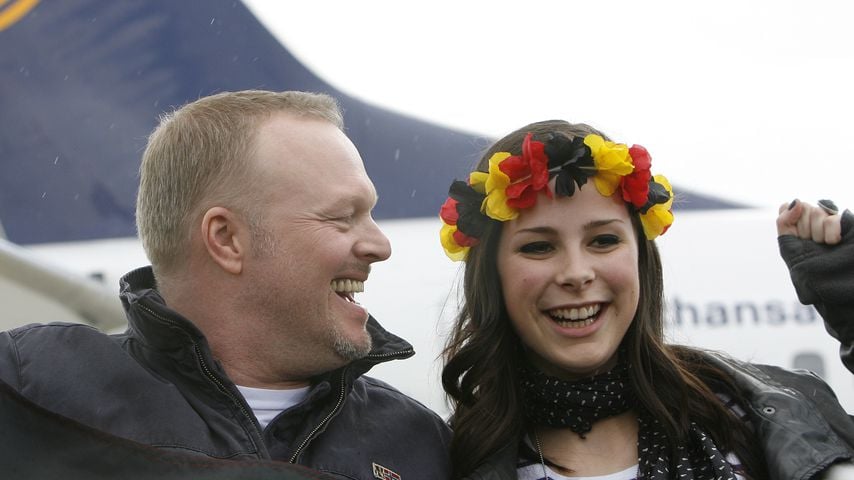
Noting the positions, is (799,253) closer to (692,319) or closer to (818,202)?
(818,202)

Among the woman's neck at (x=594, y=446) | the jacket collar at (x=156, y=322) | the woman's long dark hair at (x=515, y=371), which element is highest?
the jacket collar at (x=156, y=322)

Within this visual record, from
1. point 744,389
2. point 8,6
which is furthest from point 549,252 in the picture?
point 8,6

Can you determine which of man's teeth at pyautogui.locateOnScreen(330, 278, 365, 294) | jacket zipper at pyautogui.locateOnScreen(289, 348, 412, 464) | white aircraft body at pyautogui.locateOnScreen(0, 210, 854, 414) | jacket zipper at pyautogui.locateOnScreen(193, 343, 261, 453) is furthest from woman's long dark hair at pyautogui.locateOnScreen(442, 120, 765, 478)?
white aircraft body at pyautogui.locateOnScreen(0, 210, 854, 414)

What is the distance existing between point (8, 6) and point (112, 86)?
3.34 ft

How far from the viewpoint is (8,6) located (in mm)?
7637

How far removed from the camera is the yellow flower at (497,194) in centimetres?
312

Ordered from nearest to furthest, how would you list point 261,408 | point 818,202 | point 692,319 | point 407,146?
point 261,408
point 818,202
point 692,319
point 407,146

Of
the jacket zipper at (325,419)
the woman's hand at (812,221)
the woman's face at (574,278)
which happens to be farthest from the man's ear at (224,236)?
the woman's hand at (812,221)

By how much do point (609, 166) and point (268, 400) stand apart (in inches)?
48.2

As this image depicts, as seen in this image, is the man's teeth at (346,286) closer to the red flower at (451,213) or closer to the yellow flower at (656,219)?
the red flower at (451,213)

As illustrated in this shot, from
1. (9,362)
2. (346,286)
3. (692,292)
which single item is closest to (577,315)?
(346,286)

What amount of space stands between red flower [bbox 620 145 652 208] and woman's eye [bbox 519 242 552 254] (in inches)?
11.0

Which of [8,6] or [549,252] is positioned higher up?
[8,6]

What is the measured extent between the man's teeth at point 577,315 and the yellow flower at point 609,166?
14.1 inches
